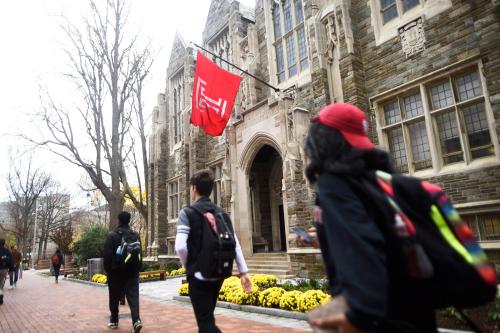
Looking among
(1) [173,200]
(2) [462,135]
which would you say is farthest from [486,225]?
(1) [173,200]

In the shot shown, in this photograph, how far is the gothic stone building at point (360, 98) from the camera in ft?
24.8

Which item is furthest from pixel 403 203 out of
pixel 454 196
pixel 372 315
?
pixel 454 196

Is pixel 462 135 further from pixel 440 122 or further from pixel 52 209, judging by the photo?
pixel 52 209

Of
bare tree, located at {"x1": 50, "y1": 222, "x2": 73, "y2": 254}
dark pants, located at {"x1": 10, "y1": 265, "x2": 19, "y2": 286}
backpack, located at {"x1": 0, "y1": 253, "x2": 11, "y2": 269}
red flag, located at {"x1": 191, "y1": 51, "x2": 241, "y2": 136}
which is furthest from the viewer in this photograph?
bare tree, located at {"x1": 50, "y1": 222, "x2": 73, "y2": 254}

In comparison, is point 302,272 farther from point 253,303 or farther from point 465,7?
point 465,7

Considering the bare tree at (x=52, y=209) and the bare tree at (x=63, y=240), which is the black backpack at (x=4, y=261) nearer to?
the bare tree at (x=63, y=240)

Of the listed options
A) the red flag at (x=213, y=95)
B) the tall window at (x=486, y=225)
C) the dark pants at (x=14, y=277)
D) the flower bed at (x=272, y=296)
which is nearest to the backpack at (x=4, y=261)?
the flower bed at (x=272, y=296)

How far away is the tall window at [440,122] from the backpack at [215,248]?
698cm

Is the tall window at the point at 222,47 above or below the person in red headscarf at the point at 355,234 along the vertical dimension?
above

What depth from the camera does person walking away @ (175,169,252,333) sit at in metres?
2.80

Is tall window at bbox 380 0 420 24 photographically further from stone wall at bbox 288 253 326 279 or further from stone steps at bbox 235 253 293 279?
stone steps at bbox 235 253 293 279

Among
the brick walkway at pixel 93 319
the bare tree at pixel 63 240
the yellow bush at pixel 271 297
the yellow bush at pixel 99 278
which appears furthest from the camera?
the bare tree at pixel 63 240

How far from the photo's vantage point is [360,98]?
381 inches

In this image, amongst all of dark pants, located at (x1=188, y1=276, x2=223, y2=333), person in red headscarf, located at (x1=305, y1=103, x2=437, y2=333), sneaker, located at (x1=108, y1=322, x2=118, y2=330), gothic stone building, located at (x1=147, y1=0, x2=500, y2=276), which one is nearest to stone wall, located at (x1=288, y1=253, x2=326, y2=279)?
gothic stone building, located at (x1=147, y1=0, x2=500, y2=276)
